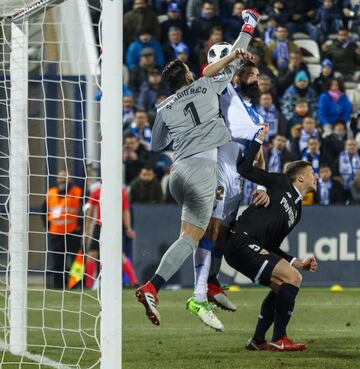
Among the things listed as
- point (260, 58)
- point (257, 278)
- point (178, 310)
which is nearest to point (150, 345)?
point (257, 278)

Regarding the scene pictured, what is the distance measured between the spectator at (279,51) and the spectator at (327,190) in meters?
2.84

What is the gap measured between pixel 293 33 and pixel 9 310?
1307cm

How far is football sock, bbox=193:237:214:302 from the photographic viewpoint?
9.56 meters

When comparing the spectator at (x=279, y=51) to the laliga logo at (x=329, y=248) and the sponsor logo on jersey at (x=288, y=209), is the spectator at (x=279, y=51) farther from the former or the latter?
the sponsor logo on jersey at (x=288, y=209)

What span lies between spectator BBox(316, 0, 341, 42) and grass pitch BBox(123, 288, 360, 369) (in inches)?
288

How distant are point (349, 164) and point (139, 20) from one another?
4599mm

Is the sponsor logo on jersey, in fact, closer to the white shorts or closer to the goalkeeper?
the goalkeeper

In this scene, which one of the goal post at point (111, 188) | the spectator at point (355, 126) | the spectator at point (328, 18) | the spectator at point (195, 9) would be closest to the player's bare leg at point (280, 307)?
the goal post at point (111, 188)

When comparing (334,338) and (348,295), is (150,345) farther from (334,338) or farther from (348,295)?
(348,295)

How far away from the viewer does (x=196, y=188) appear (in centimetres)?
934

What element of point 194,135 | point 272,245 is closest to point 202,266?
point 272,245

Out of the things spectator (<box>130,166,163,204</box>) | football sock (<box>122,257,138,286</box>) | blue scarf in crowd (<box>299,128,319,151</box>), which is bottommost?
football sock (<box>122,257,138,286</box>)

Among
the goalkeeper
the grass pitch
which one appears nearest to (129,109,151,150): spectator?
the grass pitch

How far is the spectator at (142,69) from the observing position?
19.6 metres
